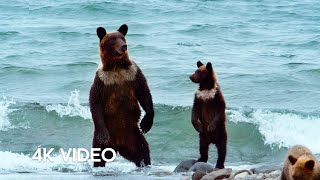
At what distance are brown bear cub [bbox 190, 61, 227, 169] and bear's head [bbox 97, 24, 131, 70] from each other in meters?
1.21

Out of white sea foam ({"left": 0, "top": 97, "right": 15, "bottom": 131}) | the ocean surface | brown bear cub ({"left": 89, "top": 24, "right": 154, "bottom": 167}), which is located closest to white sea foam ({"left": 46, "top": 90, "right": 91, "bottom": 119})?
the ocean surface

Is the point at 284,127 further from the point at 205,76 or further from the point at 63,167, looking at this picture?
the point at 63,167

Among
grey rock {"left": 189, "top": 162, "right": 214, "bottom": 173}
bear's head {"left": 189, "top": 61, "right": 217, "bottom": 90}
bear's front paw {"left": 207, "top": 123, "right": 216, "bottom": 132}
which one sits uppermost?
bear's head {"left": 189, "top": 61, "right": 217, "bottom": 90}

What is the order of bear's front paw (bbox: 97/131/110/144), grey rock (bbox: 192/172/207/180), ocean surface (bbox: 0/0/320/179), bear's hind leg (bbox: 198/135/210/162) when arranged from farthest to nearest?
1. ocean surface (bbox: 0/0/320/179)
2. bear's hind leg (bbox: 198/135/210/162)
3. bear's front paw (bbox: 97/131/110/144)
4. grey rock (bbox: 192/172/207/180)

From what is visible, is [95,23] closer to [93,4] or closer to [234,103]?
[93,4]

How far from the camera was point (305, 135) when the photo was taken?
50.7ft

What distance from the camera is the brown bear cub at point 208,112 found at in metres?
10.8

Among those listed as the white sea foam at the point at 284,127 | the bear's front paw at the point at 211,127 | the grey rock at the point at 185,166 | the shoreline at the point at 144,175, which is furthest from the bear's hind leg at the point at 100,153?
the white sea foam at the point at 284,127

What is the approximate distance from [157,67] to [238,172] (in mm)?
12792

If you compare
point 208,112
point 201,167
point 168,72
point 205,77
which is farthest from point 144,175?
point 168,72

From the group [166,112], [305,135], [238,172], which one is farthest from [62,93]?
[238,172]

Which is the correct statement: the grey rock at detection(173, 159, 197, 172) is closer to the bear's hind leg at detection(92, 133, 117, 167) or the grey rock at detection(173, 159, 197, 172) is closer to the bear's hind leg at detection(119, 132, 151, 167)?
the bear's hind leg at detection(119, 132, 151, 167)

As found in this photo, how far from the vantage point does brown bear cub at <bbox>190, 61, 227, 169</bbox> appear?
10.8 m

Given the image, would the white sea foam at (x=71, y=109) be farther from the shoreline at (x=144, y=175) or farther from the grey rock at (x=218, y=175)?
the grey rock at (x=218, y=175)
